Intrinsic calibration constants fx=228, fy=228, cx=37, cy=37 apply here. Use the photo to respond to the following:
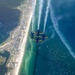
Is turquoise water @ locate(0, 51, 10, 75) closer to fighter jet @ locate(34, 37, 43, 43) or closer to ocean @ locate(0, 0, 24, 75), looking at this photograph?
ocean @ locate(0, 0, 24, 75)

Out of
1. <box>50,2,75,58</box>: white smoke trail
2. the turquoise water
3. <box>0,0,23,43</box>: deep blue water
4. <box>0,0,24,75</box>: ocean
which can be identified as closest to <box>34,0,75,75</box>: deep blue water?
<box>50,2,75,58</box>: white smoke trail

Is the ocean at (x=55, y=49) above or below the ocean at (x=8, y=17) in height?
below

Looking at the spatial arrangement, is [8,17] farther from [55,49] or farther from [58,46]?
[55,49]

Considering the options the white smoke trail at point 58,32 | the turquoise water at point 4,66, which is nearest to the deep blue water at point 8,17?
the turquoise water at point 4,66

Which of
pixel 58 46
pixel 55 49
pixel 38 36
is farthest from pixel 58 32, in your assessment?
pixel 55 49

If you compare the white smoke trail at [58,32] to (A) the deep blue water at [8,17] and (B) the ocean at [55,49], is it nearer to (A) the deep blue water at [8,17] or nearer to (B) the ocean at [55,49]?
(B) the ocean at [55,49]

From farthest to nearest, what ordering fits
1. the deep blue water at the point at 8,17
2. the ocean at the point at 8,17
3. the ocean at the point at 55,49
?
the deep blue water at the point at 8,17, the ocean at the point at 8,17, the ocean at the point at 55,49

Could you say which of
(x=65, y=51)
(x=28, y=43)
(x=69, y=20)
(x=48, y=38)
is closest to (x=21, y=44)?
(x=28, y=43)
